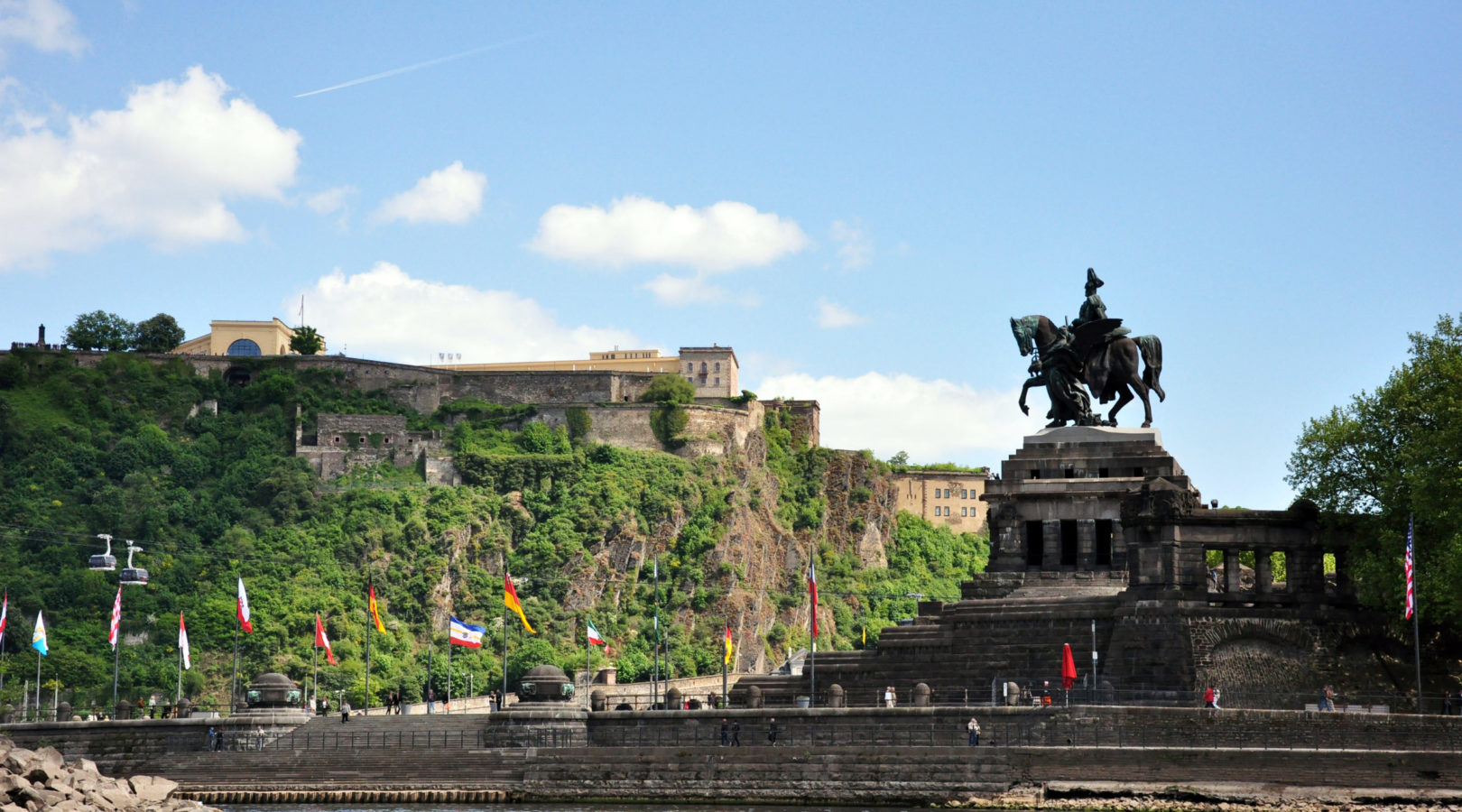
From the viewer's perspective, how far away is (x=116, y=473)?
14075cm

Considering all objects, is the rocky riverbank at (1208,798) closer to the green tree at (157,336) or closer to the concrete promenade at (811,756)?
the concrete promenade at (811,756)

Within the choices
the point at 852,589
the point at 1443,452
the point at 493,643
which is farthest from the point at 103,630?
the point at 1443,452

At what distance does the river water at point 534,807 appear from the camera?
181ft

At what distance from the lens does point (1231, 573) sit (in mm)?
62938

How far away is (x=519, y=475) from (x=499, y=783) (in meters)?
83.5

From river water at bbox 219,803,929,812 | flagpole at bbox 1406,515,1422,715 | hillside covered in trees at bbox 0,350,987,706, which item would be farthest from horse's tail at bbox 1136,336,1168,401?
hillside covered in trees at bbox 0,350,987,706

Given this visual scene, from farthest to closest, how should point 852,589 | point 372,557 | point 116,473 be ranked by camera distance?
point 852,589 < point 116,473 < point 372,557

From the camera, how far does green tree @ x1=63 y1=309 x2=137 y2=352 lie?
521 feet

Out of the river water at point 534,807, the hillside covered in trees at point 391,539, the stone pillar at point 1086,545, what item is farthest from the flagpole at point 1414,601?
the hillside covered in trees at point 391,539

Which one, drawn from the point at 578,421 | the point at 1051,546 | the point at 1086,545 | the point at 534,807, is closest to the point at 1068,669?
the point at 1086,545

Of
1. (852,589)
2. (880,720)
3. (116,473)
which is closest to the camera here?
(880,720)

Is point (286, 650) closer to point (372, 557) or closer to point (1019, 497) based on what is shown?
point (372, 557)

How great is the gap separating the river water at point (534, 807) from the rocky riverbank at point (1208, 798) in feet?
9.02

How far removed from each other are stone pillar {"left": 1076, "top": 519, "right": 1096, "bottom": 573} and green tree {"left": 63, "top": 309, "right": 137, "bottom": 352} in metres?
105
